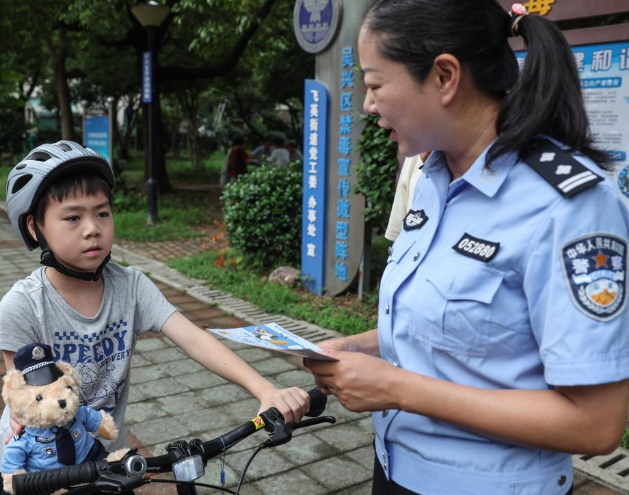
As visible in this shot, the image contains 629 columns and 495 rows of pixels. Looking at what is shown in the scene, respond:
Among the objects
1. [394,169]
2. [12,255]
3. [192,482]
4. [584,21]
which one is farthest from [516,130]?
[12,255]

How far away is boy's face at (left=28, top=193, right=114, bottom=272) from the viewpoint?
1.84 meters

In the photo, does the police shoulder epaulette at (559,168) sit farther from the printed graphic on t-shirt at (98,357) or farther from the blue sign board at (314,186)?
the blue sign board at (314,186)

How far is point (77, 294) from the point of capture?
194cm

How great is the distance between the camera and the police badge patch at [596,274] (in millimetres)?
1117

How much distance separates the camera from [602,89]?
4.10 meters

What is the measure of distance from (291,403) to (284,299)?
4857 millimetres

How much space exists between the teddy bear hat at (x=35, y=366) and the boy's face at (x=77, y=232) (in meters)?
0.37

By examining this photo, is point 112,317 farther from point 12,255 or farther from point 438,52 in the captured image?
point 12,255

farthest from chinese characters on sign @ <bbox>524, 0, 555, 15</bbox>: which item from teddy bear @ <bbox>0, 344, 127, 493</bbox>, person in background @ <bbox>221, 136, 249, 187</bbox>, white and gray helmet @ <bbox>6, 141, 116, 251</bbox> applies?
person in background @ <bbox>221, 136, 249, 187</bbox>

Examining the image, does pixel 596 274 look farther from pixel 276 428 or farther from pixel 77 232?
pixel 77 232

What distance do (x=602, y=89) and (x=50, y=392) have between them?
381cm

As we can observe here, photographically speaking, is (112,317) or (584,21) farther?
(584,21)

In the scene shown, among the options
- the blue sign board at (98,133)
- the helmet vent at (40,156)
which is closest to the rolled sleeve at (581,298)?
the helmet vent at (40,156)

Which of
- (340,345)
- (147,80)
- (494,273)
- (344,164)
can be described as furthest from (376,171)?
(147,80)
